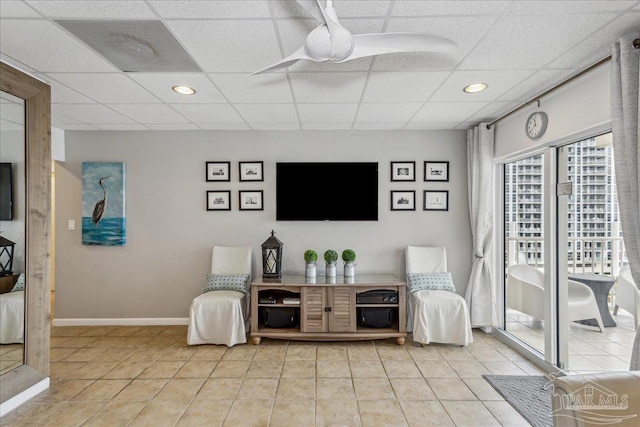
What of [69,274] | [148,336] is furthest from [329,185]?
[69,274]

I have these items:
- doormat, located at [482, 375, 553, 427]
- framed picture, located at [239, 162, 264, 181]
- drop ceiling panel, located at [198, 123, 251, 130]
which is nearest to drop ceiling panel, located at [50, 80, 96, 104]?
drop ceiling panel, located at [198, 123, 251, 130]

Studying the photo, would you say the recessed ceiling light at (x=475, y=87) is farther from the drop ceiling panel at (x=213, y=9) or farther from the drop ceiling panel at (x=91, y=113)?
the drop ceiling panel at (x=91, y=113)

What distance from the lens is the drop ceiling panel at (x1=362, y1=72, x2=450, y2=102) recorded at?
2.62m

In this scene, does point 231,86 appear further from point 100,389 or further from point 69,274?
point 69,274

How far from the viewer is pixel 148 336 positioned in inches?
154

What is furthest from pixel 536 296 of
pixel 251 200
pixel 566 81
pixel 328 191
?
pixel 251 200

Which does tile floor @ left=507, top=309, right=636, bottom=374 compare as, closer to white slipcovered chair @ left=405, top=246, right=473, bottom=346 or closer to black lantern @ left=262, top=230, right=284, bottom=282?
white slipcovered chair @ left=405, top=246, right=473, bottom=346

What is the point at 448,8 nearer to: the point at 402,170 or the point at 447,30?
the point at 447,30

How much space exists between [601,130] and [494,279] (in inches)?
83.9

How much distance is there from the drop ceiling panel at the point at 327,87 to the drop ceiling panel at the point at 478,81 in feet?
2.40

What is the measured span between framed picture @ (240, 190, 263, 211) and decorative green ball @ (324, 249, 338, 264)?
3.51 feet

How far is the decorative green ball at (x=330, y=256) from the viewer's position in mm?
3925

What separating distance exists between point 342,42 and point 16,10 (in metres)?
1.78

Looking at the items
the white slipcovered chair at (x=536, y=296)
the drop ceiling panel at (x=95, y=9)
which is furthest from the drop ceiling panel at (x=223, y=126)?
the white slipcovered chair at (x=536, y=296)
